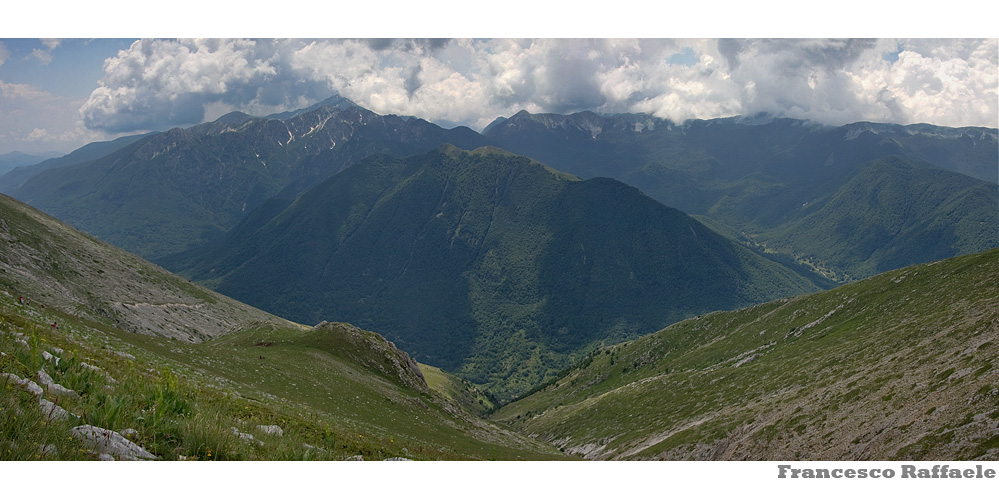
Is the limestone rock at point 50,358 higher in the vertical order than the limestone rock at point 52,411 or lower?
lower

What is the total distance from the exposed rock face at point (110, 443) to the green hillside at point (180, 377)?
0.17 m

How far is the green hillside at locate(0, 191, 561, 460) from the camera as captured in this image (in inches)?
414

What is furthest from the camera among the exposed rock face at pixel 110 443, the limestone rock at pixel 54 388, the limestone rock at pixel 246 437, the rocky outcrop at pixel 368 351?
the rocky outcrop at pixel 368 351

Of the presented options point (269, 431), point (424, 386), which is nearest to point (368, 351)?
point (424, 386)

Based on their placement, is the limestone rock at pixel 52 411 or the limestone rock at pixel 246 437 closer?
the limestone rock at pixel 52 411

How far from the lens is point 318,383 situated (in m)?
48.1

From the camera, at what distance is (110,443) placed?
9.38 metres

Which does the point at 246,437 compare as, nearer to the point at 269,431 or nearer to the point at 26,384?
the point at 269,431

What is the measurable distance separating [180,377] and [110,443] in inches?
797

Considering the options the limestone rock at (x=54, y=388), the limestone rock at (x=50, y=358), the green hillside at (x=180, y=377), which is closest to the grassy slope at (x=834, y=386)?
the green hillside at (x=180, y=377)

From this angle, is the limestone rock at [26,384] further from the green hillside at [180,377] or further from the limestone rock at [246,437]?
the limestone rock at [246,437]

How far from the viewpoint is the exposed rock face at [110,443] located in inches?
366

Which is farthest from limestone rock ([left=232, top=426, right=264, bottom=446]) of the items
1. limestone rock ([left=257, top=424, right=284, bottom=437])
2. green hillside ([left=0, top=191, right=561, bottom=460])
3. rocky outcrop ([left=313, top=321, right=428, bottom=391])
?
rocky outcrop ([left=313, top=321, right=428, bottom=391])
